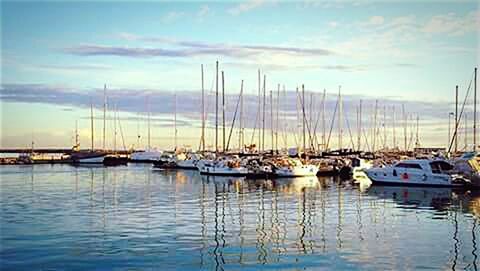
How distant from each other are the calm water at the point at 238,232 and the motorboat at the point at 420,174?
7.08 meters

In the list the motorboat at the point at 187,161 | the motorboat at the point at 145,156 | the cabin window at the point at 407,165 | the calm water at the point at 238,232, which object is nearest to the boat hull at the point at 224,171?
the motorboat at the point at 187,161

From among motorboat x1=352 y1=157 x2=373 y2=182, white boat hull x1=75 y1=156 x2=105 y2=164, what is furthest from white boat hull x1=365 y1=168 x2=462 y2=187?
white boat hull x1=75 y1=156 x2=105 y2=164

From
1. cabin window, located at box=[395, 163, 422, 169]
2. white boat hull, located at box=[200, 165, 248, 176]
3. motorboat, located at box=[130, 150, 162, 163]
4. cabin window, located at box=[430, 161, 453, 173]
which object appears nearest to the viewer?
cabin window, located at box=[430, 161, 453, 173]

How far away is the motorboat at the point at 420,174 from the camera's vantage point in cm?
4747

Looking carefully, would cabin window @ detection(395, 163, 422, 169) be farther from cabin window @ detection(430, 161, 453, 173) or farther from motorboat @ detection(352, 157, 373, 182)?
motorboat @ detection(352, 157, 373, 182)

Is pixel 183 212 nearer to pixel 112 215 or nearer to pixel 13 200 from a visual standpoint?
pixel 112 215

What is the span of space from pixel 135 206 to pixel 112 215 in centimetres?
444

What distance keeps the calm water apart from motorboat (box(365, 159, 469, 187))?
23.2 feet

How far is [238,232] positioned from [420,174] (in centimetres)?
2992

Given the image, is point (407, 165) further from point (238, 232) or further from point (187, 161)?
point (187, 161)

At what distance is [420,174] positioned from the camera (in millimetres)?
48719

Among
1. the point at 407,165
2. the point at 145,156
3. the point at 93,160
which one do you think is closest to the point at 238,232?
the point at 407,165

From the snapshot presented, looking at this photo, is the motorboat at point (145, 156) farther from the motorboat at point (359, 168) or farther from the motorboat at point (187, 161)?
the motorboat at point (359, 168)

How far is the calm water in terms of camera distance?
1741cm
